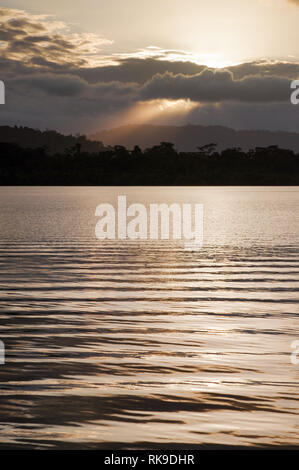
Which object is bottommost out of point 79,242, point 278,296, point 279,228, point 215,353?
point 215,353

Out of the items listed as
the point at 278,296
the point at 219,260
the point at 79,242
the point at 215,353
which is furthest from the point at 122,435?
the point at 79,242

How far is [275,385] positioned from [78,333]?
731 cm

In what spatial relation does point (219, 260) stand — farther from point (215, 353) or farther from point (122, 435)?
point (122, 435)

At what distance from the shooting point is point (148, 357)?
1830 cm

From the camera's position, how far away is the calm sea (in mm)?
13039

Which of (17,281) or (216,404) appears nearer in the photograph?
(216,404)

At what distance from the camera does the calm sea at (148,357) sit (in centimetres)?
1304

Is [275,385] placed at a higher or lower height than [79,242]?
lower

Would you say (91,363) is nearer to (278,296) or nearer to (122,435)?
(122,435)
